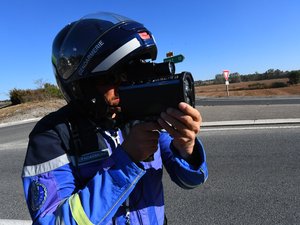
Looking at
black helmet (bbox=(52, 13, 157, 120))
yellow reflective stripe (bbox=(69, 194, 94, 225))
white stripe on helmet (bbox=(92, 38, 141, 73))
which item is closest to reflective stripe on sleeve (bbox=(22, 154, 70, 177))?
yellow reflective stripe (bbox=(69, 194, 94, 225))

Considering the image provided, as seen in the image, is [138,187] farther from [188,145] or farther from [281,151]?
[281,151]

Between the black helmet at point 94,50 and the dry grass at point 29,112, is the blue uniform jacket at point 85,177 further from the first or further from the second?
the dry grass at point 29,112

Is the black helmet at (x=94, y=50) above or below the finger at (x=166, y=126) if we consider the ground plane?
above

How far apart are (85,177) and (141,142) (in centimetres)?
30

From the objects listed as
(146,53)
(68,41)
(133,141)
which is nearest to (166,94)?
(133,141)

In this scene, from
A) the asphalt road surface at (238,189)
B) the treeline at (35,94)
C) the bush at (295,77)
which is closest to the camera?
the asphalt road surface at (238,189)

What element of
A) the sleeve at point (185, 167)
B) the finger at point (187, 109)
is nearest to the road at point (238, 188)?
the sleeve at point (185, 167)

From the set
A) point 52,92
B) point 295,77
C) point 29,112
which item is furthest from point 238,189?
point 295,77

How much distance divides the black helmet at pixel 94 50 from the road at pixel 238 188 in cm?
277

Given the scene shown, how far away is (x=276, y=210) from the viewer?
3896 mm

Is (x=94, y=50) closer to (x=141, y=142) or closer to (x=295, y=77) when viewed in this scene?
(x=141, y=142)

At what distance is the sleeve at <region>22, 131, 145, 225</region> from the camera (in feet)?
3.69

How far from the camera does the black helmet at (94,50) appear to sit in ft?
4.43

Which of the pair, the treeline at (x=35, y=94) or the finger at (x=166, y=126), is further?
the treeline at (x=35, y=94)
